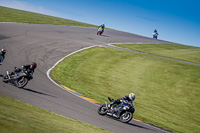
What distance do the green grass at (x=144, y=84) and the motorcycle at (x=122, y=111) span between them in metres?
2.34

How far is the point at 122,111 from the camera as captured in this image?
12.0 metres

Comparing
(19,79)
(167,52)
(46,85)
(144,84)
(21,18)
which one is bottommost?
(46,85)

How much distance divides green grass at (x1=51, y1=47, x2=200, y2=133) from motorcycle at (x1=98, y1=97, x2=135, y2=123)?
92.1 inches

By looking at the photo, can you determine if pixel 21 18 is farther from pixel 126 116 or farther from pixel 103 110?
pixel 126 116

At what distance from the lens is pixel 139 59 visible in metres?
29.2

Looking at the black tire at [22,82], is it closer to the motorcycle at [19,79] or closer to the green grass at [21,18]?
the motorcycle at [19,79]

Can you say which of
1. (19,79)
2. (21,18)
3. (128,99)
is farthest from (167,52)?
(19,79)

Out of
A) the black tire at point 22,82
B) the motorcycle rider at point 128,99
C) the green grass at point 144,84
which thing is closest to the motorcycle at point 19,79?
the black tire at point 22,82

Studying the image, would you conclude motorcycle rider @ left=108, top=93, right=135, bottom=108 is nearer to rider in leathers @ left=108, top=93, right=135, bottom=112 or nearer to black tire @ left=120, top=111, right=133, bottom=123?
rider in leathers @ left=108, top=93, right=135, bottom=112

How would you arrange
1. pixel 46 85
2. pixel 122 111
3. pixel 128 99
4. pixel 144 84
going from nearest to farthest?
pixel 122 111 < pixel 128 99 < pixel 46 85 < pixel 144 84

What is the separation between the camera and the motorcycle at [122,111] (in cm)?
1199

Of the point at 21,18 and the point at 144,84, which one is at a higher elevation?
the point at 21,18

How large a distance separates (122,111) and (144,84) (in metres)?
9.22

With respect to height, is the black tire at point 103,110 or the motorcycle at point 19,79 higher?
the motorcycle at point 19,79
